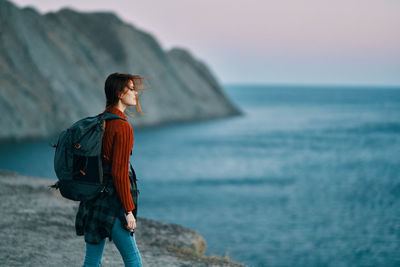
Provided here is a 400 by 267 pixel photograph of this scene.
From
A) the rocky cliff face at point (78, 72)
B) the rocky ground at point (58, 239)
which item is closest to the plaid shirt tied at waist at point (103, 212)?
the rocky ground at point (58, 239)

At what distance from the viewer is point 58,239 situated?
22.6 feet

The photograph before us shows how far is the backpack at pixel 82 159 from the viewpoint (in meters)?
3.32

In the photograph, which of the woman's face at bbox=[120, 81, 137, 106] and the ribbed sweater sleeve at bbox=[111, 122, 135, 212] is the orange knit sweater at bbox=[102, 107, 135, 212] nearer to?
the ribbed sweater sleeve at bbox=[111, 122, 135, 212]

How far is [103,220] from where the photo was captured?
340cm

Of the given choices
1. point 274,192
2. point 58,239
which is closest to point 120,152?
point 58,239

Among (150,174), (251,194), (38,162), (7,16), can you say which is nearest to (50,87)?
(7,16)

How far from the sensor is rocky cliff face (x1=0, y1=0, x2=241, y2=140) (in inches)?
1345

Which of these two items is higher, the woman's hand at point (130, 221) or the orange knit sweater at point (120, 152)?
the orange knit sweater at point (120, 152)

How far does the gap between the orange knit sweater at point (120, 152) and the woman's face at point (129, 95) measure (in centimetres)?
21

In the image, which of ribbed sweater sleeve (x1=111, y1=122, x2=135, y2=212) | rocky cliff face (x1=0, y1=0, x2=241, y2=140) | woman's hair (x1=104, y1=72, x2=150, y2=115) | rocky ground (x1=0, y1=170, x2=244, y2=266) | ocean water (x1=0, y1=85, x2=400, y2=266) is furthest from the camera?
rocky cliff face (x1=0, y1=0, x2=241, y2=140)

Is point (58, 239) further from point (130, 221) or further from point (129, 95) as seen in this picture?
point (129, 95)

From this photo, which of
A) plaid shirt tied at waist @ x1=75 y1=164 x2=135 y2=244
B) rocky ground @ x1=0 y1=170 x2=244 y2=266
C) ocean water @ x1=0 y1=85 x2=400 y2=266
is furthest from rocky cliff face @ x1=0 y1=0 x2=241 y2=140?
plaid shirt tied at waist @ x1=75 y1=164 x2=135 y2=244

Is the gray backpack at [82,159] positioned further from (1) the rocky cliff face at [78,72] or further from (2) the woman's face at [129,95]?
(1) the rocky cliff face at [78,72]

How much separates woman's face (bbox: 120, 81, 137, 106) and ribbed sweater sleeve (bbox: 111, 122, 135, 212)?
0.24 m
